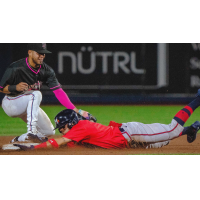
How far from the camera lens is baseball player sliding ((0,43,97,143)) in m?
4.89

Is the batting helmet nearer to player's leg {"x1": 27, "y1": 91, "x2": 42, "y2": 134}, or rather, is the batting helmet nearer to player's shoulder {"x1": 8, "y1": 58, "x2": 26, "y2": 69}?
player's leg {"x1": 27, "y1": 91, "x2": 42, "y2": 134}

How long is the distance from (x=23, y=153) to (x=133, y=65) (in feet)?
22.9

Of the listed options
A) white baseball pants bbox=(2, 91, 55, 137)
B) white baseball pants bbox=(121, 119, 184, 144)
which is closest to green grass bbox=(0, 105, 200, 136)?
white baseball pants bbox=(2, 91, 55, 137)

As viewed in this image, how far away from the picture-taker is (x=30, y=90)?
5.21 meters

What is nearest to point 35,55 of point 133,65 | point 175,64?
point 133,65

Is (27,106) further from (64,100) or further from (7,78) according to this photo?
(64,100)

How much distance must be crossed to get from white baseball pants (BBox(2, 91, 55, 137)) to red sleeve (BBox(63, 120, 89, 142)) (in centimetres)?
91

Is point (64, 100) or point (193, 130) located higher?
point (64, 100)

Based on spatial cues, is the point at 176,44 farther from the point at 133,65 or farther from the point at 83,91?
the point at 83,91

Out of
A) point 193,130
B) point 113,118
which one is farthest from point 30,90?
point 113,118

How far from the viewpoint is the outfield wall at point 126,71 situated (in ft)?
34.6

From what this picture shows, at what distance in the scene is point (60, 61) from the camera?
1054 cm

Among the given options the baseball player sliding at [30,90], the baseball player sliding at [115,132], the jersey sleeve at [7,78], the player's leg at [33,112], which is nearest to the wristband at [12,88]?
the baseball player sliding at [30,90]

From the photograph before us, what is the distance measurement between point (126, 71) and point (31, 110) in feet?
20.8
